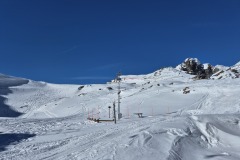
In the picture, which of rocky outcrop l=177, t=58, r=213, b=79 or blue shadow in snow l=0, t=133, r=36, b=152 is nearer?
blue shadow in snow l=0, t=133, r=36, b=152

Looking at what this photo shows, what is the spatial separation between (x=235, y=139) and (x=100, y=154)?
770 centimetres

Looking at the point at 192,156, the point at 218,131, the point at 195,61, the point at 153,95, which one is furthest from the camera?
the point at 195,61

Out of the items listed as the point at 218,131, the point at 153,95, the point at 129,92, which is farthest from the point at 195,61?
the point at 218,131

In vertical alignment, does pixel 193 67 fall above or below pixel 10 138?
above

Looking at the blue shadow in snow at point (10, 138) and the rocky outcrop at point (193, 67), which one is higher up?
the rocky outcrop at point (193, 67)

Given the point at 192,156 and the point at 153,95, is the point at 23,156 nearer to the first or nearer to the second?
the point at 192,156

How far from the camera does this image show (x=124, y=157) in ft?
43.2

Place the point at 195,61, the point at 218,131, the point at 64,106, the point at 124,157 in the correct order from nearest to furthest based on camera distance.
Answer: the point at 124,157, the point at 218,131, the point at 64,106, the point at 195,61

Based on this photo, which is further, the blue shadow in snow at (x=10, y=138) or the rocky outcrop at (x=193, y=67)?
the rocky outcrop at (x=193, y=67)

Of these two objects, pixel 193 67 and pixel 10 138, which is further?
pixel 193 67

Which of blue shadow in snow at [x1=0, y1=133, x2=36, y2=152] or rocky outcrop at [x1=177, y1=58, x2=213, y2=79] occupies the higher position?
rocky outcrop at [x1=177, y1=58, x2=213, y2=79]

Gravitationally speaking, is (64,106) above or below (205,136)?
above

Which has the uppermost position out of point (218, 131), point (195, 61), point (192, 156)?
point (195, 61)

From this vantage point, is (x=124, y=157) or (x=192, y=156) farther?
(x=192, y=156)
